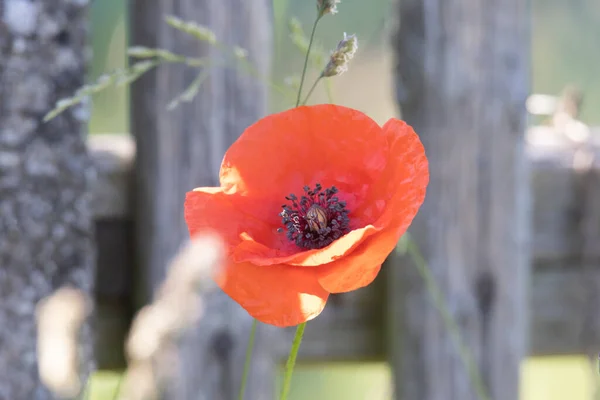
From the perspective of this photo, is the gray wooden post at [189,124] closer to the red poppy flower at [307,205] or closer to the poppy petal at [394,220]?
the red poppy flower at [307,205]

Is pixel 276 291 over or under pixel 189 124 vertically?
under

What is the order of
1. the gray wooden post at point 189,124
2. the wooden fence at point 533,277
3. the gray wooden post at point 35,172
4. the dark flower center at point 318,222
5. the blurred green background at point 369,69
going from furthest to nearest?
the blurred green background at point 369,69
the wooden fence at point 533,277
the gray wooden post at point 189,124
the gray wooden post at point 35,172
the dark flower center at point 318,222

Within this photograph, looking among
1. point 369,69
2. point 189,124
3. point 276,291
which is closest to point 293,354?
point 276,291

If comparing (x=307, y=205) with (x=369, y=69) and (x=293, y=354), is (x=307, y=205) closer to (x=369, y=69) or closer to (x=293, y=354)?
(x=293, y=354)

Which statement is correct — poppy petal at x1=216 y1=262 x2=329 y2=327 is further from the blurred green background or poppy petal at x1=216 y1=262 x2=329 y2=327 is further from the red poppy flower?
the blurred green background

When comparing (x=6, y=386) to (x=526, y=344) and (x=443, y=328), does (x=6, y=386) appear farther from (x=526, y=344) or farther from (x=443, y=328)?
(x=526, y=344)

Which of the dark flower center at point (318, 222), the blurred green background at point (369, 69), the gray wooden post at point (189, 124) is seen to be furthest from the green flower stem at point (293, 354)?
the blurred green background at point (369, 69)
